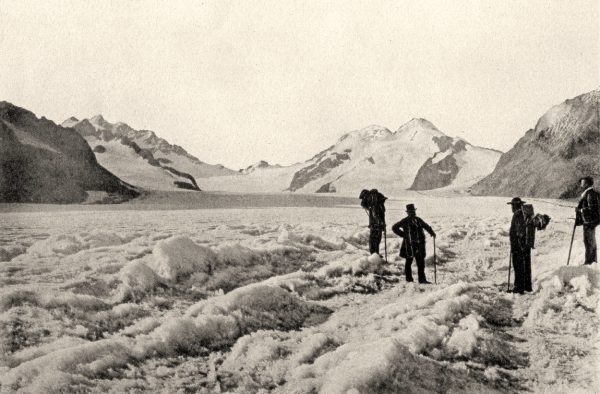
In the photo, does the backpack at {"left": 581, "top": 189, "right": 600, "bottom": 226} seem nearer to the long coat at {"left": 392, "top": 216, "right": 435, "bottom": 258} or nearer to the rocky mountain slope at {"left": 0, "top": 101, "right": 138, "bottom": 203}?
the long coat at {"left": 392, "top": 216, "right": 435, "bottom": 258}

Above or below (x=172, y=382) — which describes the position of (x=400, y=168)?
above

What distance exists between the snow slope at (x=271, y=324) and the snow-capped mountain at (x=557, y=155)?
3298cm

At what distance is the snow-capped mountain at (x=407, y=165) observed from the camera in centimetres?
8675

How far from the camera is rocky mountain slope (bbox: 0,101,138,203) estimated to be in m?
33.9

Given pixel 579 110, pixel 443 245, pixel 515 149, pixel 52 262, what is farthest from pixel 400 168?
pixel 52 262

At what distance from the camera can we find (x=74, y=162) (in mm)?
42438

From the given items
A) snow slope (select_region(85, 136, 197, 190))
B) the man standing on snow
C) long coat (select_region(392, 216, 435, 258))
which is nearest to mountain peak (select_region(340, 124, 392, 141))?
snow slope (select_region(85, 136, 197, 190))

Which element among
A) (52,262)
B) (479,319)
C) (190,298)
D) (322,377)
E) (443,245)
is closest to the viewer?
(322,377)

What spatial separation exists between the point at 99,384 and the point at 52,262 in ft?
17.1

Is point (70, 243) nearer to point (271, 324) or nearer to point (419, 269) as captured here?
point (271, 324)

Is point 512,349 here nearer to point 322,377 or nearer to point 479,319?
point 479,319

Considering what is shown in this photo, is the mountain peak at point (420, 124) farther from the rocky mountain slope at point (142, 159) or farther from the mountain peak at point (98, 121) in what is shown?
the mountain peak at point (98, 121)

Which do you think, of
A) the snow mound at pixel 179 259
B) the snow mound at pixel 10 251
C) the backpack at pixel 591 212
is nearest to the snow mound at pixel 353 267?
the snow mound at pixel 179 259

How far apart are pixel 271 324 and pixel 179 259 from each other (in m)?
2.73
